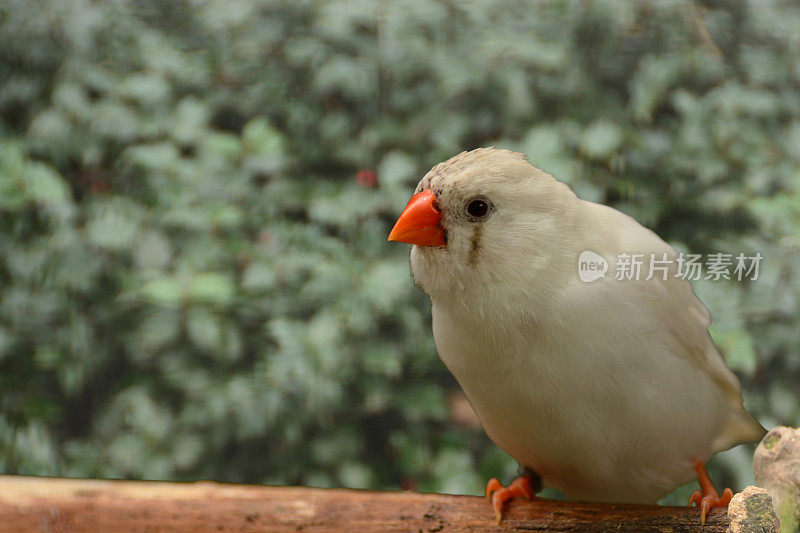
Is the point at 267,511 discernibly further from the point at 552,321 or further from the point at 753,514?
the point at 753,514

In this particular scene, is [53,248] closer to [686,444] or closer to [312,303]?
[312,303]

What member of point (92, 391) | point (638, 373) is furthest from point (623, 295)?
point (92, 391)

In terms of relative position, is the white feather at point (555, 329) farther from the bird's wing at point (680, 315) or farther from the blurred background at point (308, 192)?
the blurred background at point (308, 192)

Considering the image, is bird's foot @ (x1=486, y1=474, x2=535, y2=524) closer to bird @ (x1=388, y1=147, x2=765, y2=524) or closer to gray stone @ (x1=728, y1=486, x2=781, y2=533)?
bird @ (x1=388, y1=147, x2=765, y2=524)

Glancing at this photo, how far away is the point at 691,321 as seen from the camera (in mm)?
1252

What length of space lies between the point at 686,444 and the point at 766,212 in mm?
805

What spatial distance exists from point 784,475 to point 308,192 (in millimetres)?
1380

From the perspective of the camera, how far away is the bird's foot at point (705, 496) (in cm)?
117

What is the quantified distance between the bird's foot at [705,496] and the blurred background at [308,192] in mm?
512

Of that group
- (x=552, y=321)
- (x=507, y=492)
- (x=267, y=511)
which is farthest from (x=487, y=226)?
(x=267, y=511)

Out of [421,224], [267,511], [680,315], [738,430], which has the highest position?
[421,224]

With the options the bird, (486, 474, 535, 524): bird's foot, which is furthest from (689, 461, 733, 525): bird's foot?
(486, 474, 535, 524): bird's foot

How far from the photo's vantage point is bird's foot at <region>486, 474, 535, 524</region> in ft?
4.05

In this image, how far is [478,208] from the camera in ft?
3.60
